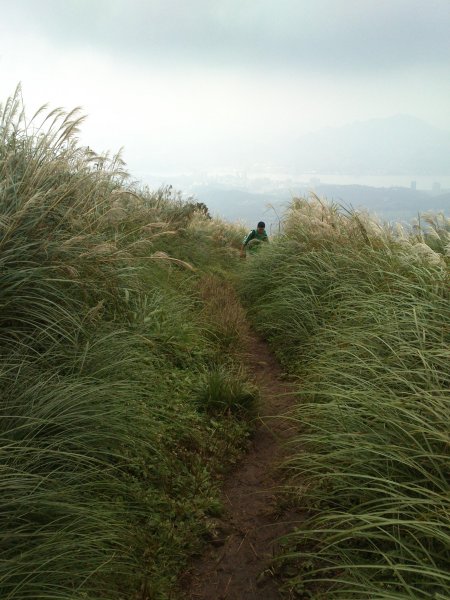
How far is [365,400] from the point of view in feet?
9.21

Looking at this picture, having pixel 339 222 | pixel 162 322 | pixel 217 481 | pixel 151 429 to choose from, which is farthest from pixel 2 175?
pixel 339 222

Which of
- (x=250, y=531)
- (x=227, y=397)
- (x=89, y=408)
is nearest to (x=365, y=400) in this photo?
(x=250, y=531)

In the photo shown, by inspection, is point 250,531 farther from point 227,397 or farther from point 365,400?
point 227,397

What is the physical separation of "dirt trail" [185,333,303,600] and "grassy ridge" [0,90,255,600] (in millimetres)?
137

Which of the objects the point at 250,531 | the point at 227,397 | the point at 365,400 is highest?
the point at 365,400

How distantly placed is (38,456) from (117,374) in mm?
1080

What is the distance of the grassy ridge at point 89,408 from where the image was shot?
198cm

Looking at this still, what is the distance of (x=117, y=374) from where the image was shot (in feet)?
10.5

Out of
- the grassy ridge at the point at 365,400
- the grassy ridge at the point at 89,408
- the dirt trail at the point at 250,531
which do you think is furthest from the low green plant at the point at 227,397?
the grassy ridge at the point at 365,400

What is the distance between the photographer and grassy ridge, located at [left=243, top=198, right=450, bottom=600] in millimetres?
1965

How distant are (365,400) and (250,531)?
111 centimetres

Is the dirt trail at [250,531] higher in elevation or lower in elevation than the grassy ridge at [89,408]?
lower

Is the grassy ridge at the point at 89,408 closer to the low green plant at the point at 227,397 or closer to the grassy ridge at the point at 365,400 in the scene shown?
the low green plant at the point at 227,397

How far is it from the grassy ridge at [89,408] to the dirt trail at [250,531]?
0.45 feet
